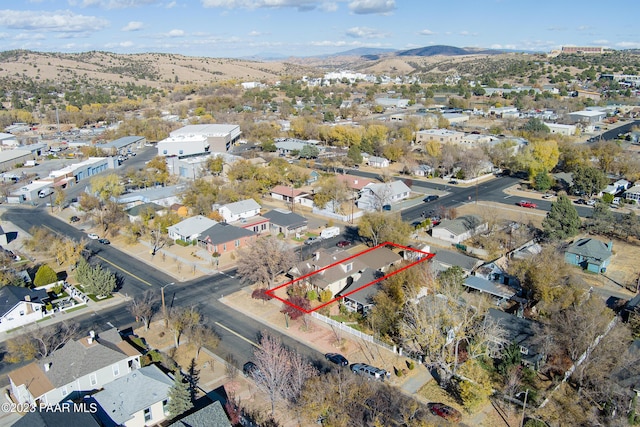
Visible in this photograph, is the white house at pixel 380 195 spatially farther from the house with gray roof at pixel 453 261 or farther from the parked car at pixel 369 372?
the parked car at pixel 369 372

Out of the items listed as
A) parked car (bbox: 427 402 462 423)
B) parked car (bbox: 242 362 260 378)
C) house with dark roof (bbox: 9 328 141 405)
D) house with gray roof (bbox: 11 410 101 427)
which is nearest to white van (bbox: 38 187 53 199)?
house with dark roof (bbox: 9 328 141 405)

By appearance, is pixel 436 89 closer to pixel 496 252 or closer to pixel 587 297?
pixel 496 252

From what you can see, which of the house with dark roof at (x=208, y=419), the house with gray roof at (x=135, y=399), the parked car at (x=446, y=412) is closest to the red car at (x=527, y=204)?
the parked car at (x=446, y=412)

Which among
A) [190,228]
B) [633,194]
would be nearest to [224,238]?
[190,228]

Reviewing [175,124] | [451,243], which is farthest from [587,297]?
[175,124]

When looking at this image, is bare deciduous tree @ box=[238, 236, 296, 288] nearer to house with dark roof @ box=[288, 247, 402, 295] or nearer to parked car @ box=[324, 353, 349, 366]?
house with dark roof @ box=[288, 247, 402, 295]

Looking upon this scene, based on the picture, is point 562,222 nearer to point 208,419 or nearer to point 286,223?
point 286,223
